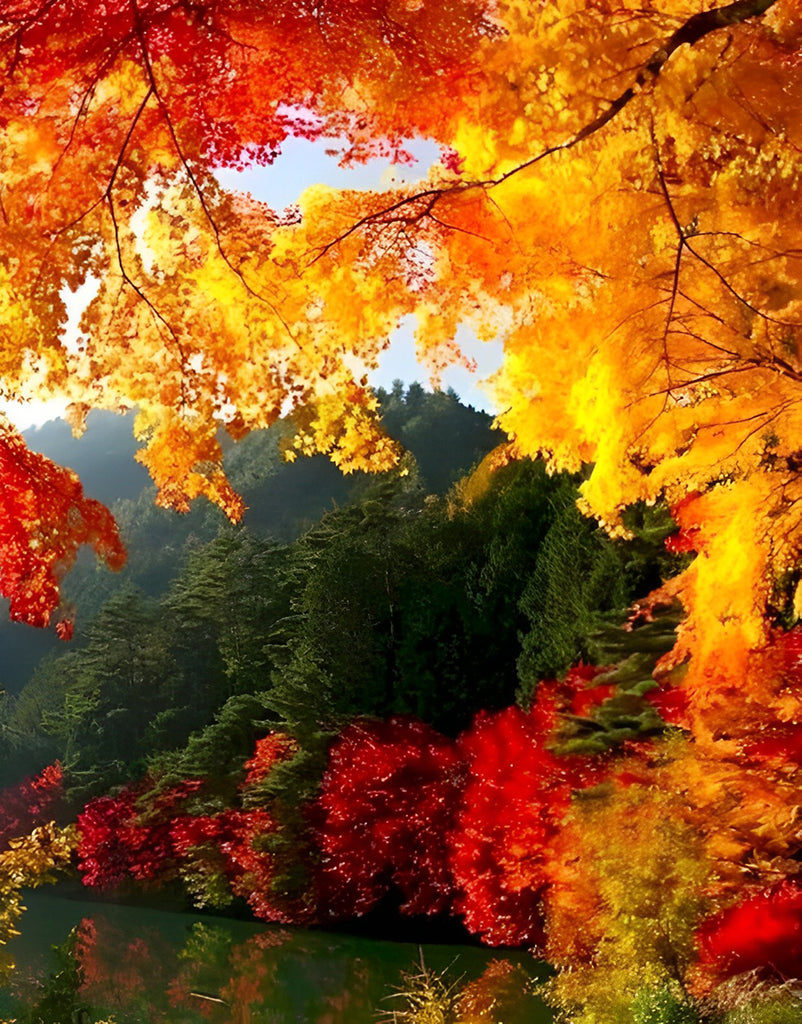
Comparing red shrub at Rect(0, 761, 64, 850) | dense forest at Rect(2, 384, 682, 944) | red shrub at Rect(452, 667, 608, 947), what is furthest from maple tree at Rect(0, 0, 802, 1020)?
red shrub at Rect(0, 761, 64, 850)

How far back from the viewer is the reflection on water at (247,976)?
12820mm

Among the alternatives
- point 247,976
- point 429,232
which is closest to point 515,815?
point 247,976

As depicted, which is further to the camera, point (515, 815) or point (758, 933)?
point (515, 815)

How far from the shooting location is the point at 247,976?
16281 mm

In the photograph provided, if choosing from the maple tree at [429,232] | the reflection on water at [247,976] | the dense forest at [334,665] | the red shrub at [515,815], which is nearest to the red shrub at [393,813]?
the dense forest at [334,665]

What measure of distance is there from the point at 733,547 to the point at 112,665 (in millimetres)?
26354

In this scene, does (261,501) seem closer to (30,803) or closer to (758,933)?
(30,803)

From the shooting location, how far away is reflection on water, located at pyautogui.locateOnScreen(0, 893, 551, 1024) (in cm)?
1282

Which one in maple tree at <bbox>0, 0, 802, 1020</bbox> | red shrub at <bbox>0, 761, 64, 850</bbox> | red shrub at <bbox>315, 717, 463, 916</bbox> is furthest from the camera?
red shrub at <bbox>0, 761, 64, 850</bbox>

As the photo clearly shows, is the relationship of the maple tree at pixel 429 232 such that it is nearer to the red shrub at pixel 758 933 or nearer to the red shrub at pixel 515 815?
the red shrub at pixel 758 933

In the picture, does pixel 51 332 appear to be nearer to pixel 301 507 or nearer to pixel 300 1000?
pixel 300 1000

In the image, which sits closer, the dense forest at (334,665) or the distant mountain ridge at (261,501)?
the dense forest at (334,665)

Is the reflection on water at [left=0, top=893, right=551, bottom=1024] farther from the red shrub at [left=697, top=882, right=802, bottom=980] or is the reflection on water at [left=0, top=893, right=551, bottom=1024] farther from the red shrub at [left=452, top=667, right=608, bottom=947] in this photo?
the red shrub at [left=697, top=882, right=802, bottom=980]

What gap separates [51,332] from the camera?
178 inches
